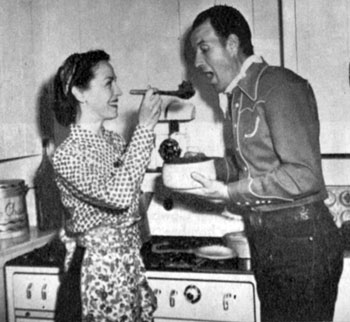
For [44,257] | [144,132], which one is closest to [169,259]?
[44,257]

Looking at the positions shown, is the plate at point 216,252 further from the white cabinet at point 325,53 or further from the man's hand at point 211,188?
the white cabinet at point 325,53

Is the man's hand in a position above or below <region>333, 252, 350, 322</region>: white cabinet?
above

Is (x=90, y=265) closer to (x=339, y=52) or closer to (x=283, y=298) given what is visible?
(x=283, y=298)

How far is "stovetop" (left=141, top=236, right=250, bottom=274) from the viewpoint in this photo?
204 cm

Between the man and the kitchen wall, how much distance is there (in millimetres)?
796

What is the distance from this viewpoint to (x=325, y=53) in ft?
7.13

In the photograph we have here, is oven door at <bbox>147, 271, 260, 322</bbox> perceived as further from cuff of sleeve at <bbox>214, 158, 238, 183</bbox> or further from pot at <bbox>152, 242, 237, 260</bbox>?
cuff of sleeve at <bbox>214, 158, 238, 183</bbox>

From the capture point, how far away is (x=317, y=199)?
1.70m

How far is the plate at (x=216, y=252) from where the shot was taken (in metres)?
2.16

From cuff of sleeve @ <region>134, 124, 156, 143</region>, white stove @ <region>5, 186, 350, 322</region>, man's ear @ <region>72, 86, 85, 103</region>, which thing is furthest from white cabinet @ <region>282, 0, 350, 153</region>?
man's ear @ <region>72, 86, 85, 103</region>

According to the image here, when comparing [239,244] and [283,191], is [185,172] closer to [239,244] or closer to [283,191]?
Answer: [283,191]

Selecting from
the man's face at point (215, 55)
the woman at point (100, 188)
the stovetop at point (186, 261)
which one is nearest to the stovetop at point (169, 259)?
the stovetop at point (186, 261)

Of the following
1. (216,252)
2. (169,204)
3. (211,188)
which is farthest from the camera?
(169,204)

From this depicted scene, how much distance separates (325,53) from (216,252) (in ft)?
2.95
